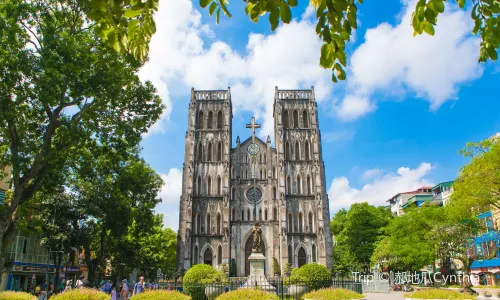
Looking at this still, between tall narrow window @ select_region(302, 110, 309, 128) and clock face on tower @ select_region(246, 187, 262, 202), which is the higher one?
tall narrow window @ select_region(302, 110, 309, 128)

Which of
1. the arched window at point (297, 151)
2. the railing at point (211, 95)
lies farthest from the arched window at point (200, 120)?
the arched window at point (297, 151)

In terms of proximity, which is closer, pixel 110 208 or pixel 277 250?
pixel 110 208

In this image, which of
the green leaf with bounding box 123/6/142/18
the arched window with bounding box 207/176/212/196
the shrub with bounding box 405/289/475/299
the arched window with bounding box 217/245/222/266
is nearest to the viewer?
the green leaf with bounding box 123/6/142/18

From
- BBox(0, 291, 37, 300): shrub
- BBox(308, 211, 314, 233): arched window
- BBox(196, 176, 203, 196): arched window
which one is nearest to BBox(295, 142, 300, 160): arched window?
BBox(308, 211, 314, 233): arched window

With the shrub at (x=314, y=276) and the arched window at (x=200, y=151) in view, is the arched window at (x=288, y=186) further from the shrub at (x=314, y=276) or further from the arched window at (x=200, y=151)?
the shrub at (x=314, y=276)

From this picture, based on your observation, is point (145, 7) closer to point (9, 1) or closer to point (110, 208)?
point (9, 1)

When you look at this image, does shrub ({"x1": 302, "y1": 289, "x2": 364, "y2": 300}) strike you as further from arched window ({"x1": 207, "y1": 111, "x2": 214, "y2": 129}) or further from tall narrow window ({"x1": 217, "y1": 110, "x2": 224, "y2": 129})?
arched window ({"x1": 207, "y1": 111, "x2": 214, "y2": 129})

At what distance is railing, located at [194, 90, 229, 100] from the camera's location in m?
49.9

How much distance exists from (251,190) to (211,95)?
1361 cm

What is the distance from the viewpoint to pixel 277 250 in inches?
1668

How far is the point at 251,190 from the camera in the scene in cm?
4591

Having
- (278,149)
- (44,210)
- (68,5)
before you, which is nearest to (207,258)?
(278,149)

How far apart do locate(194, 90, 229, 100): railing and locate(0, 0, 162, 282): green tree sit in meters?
32.1

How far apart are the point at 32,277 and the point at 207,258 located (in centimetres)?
1711
